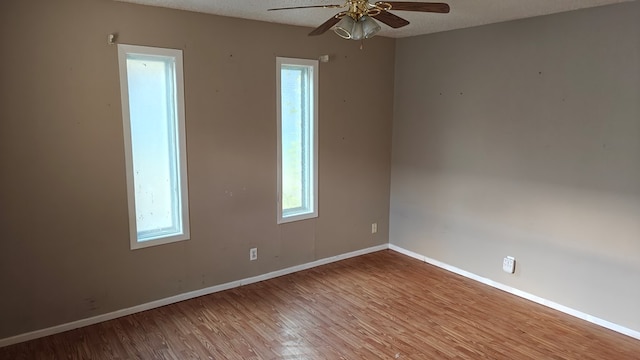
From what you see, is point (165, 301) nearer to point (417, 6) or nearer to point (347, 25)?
point (347, 25)

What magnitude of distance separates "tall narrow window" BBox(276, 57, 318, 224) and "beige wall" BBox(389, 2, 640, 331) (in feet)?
3.59

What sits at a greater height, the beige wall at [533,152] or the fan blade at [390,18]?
the fan blade at [390,18]

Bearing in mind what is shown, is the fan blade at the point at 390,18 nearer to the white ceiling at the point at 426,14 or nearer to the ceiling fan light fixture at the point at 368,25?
the ceiling fan light fixture at the point at 368,25

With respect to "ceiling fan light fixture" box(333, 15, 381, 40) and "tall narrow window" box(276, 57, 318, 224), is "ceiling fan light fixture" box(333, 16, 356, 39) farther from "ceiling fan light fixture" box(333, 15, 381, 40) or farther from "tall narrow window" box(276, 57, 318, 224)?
"tall narrow window" box(276, 57, 318, 224)

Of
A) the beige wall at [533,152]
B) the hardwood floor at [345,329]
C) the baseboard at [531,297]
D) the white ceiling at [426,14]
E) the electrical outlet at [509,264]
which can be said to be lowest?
the hardwood floor at [345,329]

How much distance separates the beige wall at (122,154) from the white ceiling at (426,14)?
0.53ft

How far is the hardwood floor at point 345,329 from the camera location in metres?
2.99

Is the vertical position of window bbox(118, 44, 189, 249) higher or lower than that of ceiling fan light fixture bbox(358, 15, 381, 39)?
lower

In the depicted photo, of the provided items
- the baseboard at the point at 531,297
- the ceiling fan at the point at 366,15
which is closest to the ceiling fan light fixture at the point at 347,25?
the ceiling fan at the point at 366,15

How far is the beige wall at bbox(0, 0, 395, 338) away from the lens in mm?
2953

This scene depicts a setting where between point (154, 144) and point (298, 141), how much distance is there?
54.6 inches

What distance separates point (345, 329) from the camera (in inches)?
130

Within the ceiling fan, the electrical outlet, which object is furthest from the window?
the electrical outlet

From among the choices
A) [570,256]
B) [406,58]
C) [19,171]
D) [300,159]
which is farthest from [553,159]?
[19,171]
